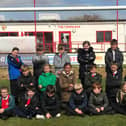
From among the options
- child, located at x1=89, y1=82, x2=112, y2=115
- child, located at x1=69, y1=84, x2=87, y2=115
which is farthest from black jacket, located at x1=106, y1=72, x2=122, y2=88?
child, located at x1=69, y1=84, x2=87, y2=115

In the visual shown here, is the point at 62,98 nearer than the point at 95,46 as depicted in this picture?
Yes

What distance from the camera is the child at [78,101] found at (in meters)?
5.15

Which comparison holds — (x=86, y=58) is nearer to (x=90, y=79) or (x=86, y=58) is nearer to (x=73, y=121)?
(x=90, y=79)

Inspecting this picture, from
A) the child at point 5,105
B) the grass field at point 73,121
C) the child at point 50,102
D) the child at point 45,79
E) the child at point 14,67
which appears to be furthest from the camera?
the child at point 14,67

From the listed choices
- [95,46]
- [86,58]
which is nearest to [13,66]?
[86,58]

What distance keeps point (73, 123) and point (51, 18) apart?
1826 centimetres

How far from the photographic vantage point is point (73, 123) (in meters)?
4.64

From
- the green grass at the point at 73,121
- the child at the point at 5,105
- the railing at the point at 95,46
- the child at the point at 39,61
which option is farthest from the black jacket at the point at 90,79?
the railing at the point at 95,46

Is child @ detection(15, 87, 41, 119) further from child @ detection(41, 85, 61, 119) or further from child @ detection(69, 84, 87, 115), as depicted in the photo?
child @ detection(69, 84, 87, 115)

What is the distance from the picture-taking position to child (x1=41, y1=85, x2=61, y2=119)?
5090mm

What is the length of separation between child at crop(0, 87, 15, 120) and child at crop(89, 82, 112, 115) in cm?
157

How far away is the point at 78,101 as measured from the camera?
5.20 metres

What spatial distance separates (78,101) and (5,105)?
1461 mm

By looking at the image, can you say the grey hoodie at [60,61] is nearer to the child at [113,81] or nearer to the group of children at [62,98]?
the group of children at [62,98]
